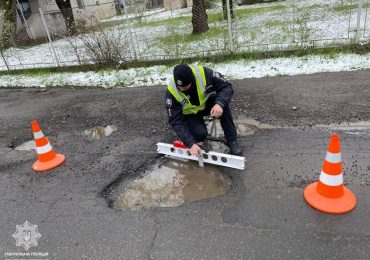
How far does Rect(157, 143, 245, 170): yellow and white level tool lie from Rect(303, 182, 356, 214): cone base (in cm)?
85

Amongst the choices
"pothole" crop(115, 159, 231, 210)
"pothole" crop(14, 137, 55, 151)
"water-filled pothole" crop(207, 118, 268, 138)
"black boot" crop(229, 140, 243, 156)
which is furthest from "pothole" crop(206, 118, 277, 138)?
"pothole" crop(14, 137, 55, 151)

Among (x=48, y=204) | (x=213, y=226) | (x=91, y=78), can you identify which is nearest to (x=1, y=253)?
(x=48, y=204)

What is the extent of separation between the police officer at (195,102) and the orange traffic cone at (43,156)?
1.89 metres

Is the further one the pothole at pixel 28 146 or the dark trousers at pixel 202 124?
the pothole at pixel 28 146

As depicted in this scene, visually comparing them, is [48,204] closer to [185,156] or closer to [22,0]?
[185,156]

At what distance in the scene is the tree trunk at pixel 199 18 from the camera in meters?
9.74

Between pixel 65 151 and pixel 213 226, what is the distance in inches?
114

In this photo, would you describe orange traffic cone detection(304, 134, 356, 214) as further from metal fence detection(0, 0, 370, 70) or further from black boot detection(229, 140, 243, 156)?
metal fence detection(0, 0, 370, 70)

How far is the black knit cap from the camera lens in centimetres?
333

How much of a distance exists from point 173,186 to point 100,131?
2.32 metres

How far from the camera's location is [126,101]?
650cm

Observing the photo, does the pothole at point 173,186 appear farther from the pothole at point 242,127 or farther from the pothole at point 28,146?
the pothole at point 28,146

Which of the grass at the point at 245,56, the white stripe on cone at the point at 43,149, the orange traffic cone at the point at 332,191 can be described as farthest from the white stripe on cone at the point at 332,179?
the grass at the point at 245,56

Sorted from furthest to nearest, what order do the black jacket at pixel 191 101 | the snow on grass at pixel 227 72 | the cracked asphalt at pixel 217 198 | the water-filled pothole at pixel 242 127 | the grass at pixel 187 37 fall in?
1. the grass at pixel 187 37
2. the snow on grass at pixel 227 72
3. the water-filled pothole at pixel 242 127
4. the black jacket at pixel 191 101
5. the cracked asphalt at pixel 217 198
